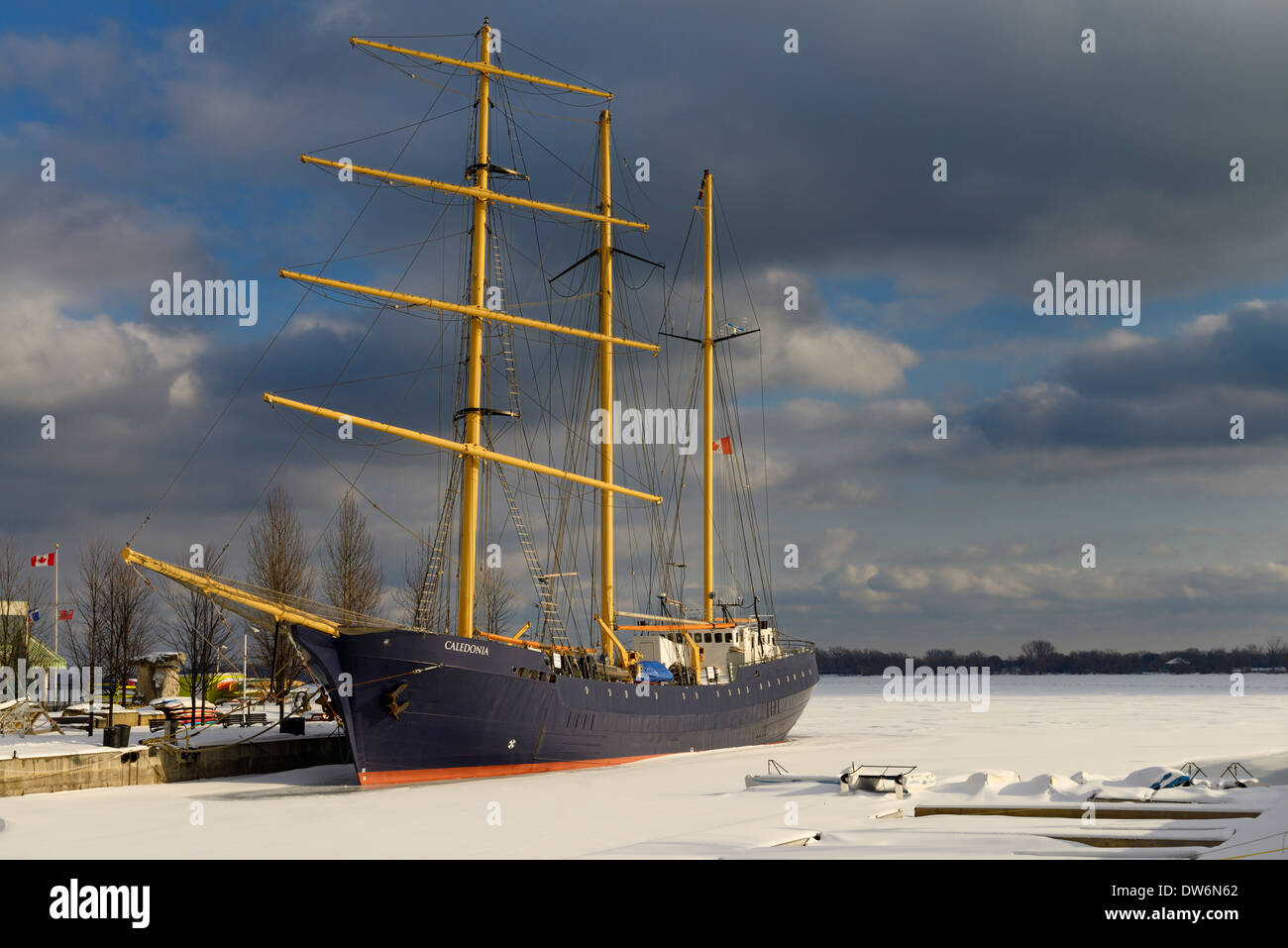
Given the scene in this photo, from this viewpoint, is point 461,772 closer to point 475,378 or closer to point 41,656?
point 475,378

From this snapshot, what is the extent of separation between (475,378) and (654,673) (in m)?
12.9

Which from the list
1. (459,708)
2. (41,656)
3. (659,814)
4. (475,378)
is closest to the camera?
(659,814)

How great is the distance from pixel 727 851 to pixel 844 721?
185ft

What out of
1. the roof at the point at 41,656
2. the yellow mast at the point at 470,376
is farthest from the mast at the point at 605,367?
the roof at the point at 41,656

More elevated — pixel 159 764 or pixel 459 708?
pixel 459 708

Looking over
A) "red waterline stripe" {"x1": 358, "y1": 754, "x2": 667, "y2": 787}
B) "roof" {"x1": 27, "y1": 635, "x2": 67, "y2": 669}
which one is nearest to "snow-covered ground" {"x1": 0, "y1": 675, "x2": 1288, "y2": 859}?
"red waterline stripe" {"x1": 358, "y1": 754, "x2": 667, "y2": 787}

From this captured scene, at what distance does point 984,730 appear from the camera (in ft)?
179

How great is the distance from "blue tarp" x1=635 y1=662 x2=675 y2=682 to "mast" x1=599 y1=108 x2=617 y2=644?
132 inches

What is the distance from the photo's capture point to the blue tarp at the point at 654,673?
4106 cm

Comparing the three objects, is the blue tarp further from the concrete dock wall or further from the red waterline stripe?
the concrete dock wall

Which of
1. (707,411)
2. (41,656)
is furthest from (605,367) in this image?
(41,656)

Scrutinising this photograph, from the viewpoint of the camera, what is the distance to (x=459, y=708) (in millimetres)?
31875

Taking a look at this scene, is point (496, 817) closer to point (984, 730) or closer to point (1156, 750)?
point (1156, 750)
